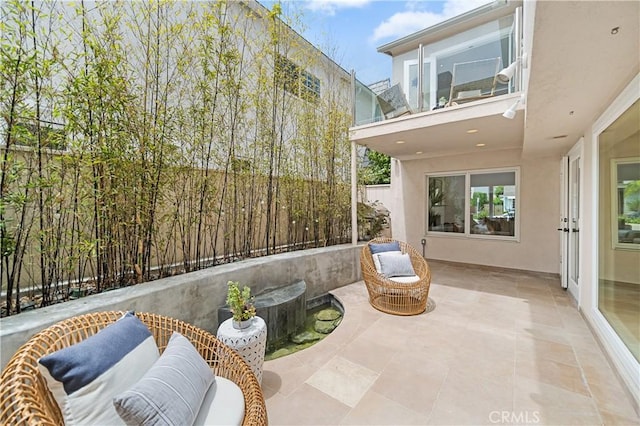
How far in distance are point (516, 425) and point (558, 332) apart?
1.84 metres

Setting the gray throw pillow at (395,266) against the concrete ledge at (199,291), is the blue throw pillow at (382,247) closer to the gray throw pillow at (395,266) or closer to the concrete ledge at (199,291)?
the gray throw pillow at (395,266)

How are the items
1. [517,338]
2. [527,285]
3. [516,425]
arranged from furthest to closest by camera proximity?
[527,285] < [517,338] < [516,425]

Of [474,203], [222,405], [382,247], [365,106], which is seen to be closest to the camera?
[222,405]

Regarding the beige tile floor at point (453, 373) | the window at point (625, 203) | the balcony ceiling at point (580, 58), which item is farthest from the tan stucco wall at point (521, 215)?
the balcony ceiling at point (580, 58)

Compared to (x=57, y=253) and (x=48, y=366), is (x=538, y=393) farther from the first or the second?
(x=57, y=253)

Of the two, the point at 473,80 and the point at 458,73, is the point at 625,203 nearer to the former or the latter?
the point at 473,80

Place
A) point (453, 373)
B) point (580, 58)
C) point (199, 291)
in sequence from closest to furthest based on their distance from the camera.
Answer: point (580, 58) → point (453, 373) → point (199, 291)

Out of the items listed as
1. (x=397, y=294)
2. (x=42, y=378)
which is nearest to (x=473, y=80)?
(x=397, y=294)

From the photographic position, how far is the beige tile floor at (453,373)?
73.8 inches

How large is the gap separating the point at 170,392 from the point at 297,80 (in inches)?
161

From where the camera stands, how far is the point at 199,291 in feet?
8.66

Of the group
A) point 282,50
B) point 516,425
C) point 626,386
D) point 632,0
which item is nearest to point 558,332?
point 626,386

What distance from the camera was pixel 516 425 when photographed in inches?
70.6

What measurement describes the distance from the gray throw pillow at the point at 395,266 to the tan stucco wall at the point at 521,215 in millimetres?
3133
